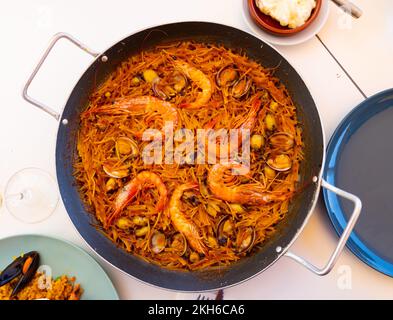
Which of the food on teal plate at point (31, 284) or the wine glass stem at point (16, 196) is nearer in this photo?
the food on teal plate at point (31, 284)

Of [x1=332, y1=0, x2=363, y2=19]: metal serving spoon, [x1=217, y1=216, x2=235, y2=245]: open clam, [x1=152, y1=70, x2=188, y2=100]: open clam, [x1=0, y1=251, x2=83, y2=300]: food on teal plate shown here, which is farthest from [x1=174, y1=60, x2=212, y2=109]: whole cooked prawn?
[x1=0, y1=251, x2=83, y2=300]: food on teal plate

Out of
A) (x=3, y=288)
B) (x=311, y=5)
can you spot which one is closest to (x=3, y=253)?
(x=3, y=288)

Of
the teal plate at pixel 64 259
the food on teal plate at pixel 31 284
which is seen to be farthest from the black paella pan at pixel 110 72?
the food on teal plate at pixel 31 284

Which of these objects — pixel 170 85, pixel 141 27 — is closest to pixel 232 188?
pixel 170 85

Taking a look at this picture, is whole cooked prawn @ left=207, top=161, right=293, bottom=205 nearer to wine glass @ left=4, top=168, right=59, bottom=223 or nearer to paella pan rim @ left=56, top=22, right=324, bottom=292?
paella pan rim @ left=56, top=22, right=324, bottom=292

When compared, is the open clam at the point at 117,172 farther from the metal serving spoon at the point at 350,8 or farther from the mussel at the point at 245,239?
the metal serving spoon at the point at 350,8

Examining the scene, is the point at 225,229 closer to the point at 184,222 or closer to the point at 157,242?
the point at 184,222
